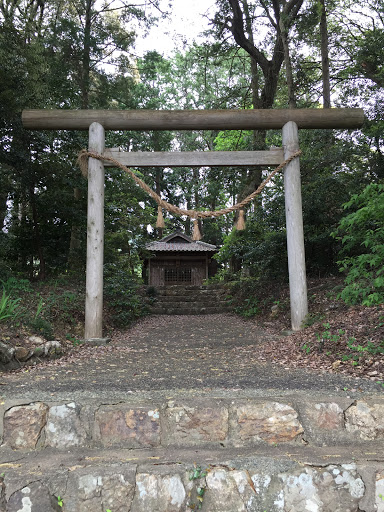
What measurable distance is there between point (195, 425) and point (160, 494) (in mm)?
461

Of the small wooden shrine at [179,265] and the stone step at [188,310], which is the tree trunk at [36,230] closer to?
the stone step at [188,310]

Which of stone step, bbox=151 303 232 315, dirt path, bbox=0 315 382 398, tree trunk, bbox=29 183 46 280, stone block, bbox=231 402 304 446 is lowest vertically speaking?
stone block, bbox=231 402 304 446

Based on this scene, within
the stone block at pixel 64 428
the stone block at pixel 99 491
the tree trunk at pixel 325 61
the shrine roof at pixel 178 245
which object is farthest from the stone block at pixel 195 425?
the shrine roof at pixel 178 245

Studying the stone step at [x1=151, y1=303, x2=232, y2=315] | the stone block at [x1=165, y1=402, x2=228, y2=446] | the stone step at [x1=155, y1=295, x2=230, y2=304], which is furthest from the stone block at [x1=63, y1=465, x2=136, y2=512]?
the stone step at [x1=155, y1=295, x2=230, y2=304]

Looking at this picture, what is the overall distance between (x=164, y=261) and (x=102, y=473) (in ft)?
53.0

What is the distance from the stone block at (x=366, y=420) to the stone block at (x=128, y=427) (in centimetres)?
129

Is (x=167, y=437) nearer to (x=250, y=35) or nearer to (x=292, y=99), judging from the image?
(x=292, y=99)

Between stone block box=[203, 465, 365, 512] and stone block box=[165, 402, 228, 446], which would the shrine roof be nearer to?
stone block box=[165, 402, 228, 446]

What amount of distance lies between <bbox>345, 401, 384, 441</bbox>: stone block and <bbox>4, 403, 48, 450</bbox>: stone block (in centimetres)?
206

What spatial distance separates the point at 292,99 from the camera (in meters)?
8.55

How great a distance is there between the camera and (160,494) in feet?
6.59

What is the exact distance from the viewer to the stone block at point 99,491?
6.52 feet

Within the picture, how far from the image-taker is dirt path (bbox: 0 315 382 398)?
2693 millimetres

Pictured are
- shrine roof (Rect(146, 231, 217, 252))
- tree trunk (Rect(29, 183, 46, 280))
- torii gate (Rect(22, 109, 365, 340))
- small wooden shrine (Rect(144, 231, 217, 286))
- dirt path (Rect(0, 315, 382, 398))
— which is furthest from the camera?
small wooden shrine (Rect(144, 231, 217, 286))
